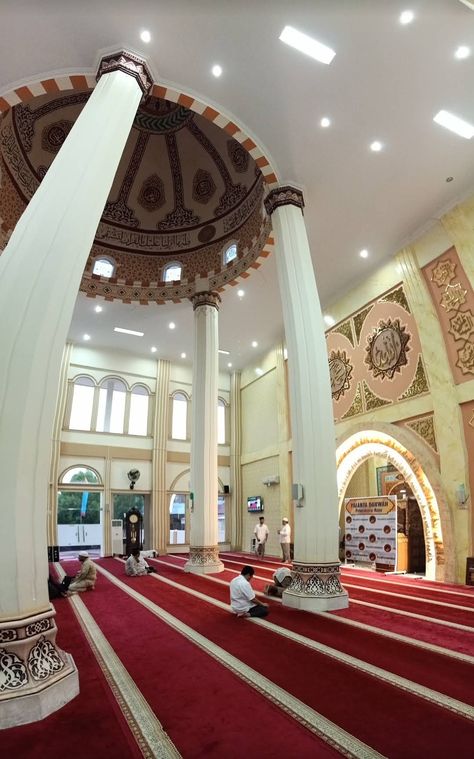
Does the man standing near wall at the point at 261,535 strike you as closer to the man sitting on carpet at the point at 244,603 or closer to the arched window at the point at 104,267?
the man sitting on carpet at the point at 244,603

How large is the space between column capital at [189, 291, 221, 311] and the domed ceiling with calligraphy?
0.85ft

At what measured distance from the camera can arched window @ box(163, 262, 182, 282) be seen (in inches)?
408

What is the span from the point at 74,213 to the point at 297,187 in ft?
13.4

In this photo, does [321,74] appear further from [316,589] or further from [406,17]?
[316,589]

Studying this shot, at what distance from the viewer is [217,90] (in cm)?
538

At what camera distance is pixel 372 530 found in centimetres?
872

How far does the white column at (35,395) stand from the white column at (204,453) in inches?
203

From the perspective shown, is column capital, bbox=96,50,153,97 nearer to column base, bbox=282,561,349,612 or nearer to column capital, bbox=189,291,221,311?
column capital, bbox=189,291,221,311

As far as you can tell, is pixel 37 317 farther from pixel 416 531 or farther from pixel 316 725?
pixel 416 531

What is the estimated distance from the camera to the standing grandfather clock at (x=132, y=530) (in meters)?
11.4

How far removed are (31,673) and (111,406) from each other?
11.2m

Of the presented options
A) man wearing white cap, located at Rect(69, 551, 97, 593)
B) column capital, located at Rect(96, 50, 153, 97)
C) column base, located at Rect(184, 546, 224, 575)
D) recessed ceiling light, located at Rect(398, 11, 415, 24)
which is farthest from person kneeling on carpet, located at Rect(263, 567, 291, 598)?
recessed ceiling light, located at Rect(398, 11, 415, 24)

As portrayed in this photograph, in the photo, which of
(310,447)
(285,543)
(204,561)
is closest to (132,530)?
(285,543)

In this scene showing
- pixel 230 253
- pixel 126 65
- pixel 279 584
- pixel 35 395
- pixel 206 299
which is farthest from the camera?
pixel 230 253
